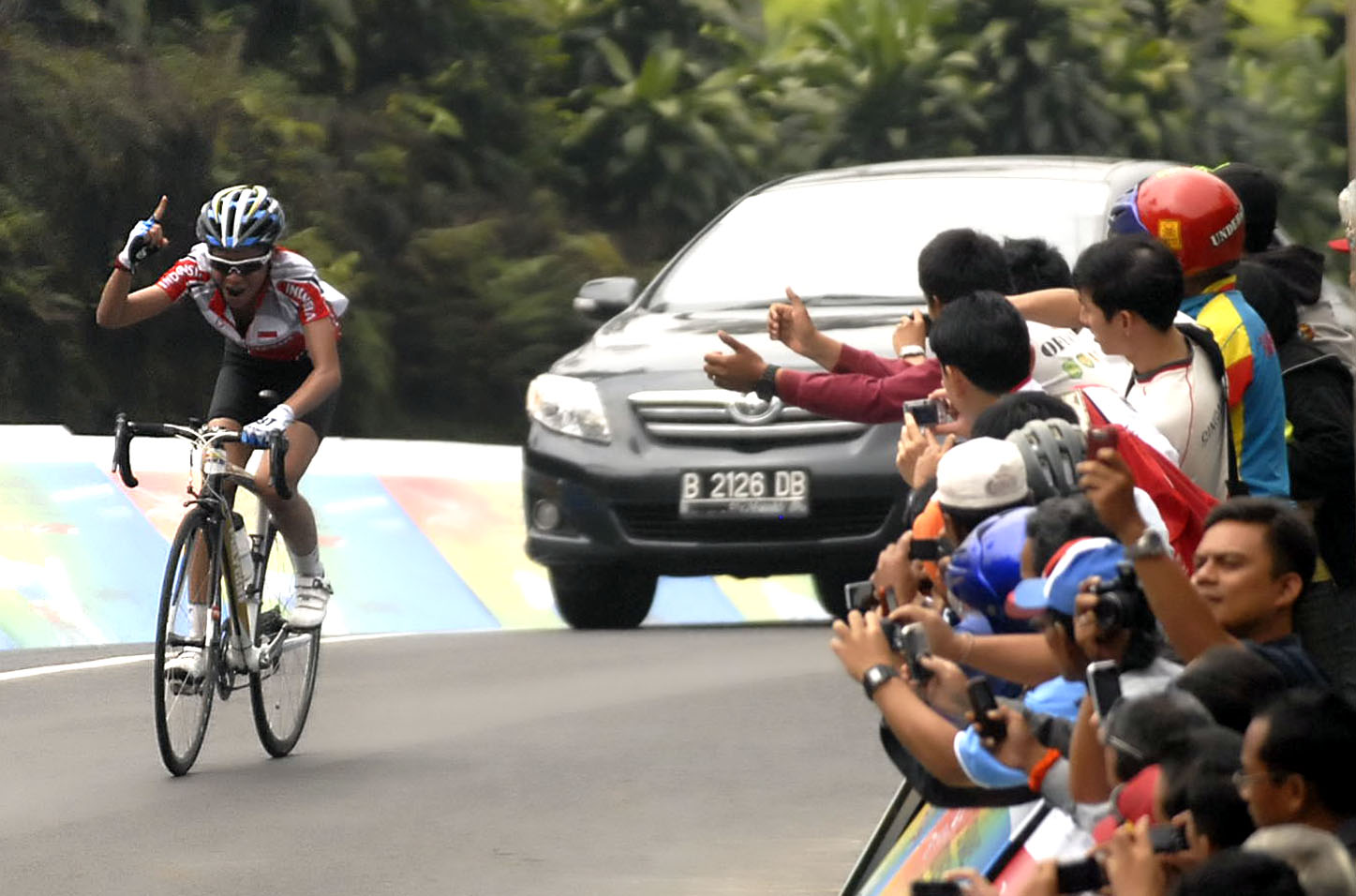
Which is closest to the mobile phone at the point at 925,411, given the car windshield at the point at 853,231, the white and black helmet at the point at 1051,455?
the white and black helmet at the point at 1051,455

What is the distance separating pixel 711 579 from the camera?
16750mm

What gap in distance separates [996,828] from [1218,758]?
1.43 meters

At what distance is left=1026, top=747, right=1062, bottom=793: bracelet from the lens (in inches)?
218

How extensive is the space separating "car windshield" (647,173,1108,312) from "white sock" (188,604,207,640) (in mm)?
4768

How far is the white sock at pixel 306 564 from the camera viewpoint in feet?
38.7

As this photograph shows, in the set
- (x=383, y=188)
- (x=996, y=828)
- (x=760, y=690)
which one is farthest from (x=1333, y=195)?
(x=996, y=828)

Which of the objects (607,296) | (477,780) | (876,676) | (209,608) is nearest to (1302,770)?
(876,676)

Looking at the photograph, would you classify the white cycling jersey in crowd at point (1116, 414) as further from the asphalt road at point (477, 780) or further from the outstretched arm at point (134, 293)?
the outstretched arm at point (134, 293)

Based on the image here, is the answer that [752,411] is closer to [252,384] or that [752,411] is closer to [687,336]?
[687,336]

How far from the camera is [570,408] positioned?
14875mm

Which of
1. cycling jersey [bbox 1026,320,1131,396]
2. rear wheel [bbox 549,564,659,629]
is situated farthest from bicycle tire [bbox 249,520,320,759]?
cycling jersey [bbox 1026,320,1131,396]

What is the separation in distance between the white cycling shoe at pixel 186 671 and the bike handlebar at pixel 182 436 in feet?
1.95

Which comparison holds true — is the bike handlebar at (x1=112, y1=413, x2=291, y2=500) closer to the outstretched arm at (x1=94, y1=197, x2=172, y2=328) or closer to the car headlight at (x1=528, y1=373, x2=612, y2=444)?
the outstretched arm at (x1=94, y1=197, x2=172, y2=328)

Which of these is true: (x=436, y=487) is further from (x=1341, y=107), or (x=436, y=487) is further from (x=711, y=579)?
(x=1341, y=107)
